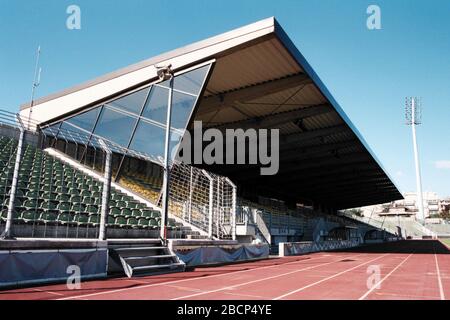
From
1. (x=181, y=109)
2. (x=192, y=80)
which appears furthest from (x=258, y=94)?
(x=181, y=109)

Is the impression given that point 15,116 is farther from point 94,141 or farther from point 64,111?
point 64,111

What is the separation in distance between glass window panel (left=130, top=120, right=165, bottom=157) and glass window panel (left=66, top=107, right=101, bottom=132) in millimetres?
3088

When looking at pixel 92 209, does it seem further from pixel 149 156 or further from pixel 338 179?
pixel 338 179

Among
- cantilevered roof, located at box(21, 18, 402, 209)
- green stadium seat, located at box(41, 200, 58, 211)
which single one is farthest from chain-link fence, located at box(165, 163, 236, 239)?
green stadium seat, located at box(41, 200, 58, 211)

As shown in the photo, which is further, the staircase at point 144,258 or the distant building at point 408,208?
the distant building at point 408,208

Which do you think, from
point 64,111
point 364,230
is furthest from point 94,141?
point 364,230

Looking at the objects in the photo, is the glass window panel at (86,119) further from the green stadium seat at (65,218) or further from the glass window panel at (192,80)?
the green stadium seat at (65,218)

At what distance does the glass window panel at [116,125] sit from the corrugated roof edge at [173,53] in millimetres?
2218

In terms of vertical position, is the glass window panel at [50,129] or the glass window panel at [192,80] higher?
the glass window panel at [192,80]

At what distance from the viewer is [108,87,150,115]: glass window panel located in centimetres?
2109

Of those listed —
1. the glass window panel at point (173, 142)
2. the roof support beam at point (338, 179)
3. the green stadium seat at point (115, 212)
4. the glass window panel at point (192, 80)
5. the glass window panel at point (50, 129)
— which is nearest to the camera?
the green stadium seat at point (115, 212)

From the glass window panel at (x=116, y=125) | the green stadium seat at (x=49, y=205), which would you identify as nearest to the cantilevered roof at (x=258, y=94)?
the glass window panel at (x=116, y=125)

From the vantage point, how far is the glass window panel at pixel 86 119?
22.6 metres
